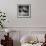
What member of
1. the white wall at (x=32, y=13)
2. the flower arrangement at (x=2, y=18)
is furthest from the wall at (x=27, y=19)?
the flower arrangement at (x=2, y=18)

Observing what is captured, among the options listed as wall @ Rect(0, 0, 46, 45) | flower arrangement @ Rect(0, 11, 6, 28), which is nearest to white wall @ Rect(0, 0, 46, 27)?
wall @ Rect(0, 0, 46, 45)

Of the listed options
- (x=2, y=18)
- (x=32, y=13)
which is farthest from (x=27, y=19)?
(x=2, y=18)

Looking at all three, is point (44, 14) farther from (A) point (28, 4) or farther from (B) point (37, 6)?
(A) point (28, 4)

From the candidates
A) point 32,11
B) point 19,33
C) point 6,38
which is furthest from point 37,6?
point 6,38

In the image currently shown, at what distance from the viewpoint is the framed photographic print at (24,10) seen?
356 centimetres

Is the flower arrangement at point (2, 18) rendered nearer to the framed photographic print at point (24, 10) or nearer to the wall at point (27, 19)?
the wall at point (27, 19)

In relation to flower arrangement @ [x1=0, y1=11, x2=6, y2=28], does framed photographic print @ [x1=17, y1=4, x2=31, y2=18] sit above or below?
above

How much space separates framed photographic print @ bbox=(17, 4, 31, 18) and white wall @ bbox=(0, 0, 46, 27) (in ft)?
0.26

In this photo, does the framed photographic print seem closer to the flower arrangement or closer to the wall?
the wall

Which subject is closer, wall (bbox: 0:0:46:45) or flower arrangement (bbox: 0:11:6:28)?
flower arrangement (bbox: 0:11:6:28)

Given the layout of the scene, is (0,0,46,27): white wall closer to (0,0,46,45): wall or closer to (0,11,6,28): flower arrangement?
(0,0,46,45): wall

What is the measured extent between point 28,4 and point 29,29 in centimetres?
66

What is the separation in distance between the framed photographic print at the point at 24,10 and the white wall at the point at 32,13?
79mm

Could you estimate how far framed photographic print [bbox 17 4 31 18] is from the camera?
356cm
